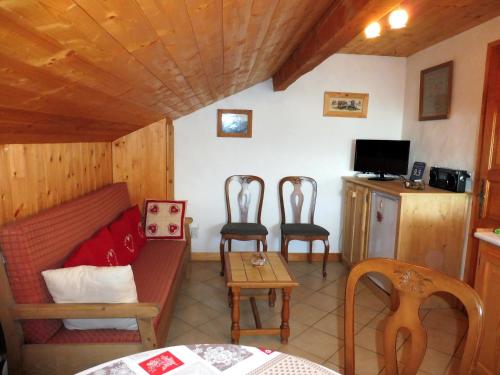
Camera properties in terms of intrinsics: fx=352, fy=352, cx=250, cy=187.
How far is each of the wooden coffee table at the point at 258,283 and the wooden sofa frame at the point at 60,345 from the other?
0.73 m

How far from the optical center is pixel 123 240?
7.96 ft

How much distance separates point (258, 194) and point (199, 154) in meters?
0.76

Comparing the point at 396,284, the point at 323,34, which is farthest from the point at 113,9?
the point at 323,34

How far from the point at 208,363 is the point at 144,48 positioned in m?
1.07

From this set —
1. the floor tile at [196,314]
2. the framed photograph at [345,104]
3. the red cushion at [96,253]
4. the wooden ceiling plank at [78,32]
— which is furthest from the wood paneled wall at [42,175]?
the framed photograph at [345,104]

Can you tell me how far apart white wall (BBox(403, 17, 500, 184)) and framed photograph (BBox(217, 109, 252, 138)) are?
171 centimetres

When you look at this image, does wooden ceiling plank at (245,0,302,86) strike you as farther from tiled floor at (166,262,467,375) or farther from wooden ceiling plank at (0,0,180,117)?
tiled floor at (166,262,467,375)

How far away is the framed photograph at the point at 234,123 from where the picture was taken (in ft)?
12.0

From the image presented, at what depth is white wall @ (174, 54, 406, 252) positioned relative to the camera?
369cm

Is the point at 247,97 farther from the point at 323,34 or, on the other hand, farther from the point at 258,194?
the point at 323,34

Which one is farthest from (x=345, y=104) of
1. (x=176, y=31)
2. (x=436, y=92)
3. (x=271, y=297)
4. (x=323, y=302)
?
(x=176, y=31)

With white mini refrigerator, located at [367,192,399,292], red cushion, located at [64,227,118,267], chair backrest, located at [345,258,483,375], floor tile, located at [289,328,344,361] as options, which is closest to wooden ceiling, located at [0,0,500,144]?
red cushion, located at [64,227,118,267]

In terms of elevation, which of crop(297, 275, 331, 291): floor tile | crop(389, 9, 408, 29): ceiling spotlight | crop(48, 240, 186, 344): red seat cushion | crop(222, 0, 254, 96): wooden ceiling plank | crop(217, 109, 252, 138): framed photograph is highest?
crop(389, 9, 408, 29): ceiling spotlight

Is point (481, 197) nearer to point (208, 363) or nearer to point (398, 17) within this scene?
point (398, 17)
